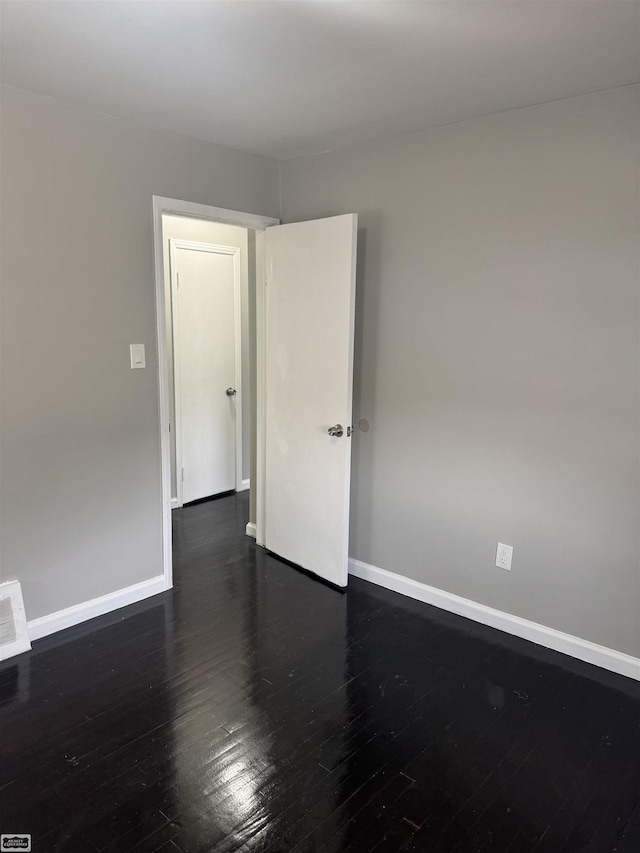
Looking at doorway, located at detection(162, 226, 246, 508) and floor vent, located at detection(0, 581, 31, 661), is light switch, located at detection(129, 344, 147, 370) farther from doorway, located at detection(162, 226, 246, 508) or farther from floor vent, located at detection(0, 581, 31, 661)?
doorway, located at detection(162, 226, 246, 508)

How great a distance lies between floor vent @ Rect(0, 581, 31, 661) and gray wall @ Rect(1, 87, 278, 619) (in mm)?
62

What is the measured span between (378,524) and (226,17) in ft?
7.94

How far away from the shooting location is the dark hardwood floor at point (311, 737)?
1.67m

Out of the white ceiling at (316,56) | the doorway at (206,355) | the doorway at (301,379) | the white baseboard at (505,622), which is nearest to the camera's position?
the white ceiling at (316,56)

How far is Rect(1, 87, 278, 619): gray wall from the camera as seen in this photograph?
2402mm

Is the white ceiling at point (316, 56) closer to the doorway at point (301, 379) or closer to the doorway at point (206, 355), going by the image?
the doorway at point (301, 379)

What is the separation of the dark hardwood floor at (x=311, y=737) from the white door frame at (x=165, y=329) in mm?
548

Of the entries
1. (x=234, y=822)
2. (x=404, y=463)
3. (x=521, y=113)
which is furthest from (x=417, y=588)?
(x=521, y=113)

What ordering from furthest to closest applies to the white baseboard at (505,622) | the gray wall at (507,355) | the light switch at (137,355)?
the light switch at (137,355) < the white baseboard at (505,622) < the gray wall at (507,355)

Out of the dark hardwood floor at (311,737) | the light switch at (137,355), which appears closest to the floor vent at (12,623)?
the dark hardwood floor at (311,737)

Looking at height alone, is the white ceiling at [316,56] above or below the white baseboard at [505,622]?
above

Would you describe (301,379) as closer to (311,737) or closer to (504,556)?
(504,556)

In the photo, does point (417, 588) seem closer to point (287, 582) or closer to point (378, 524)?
point (378, 524)

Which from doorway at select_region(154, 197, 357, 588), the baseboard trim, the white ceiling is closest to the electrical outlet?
doorway at select_region(154, 197, 357, 588)
